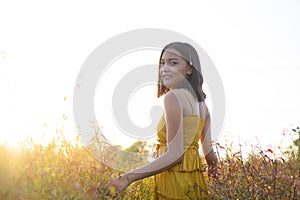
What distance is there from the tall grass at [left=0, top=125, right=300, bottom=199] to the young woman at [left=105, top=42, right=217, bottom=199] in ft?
0.64

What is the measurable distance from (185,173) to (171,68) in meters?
0.91

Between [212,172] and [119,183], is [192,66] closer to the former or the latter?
[212,172]

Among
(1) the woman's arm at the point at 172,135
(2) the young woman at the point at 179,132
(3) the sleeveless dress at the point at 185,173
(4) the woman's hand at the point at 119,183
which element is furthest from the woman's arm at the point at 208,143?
(4) the woman's hand at the point at 119,183

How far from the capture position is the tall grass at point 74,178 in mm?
1929

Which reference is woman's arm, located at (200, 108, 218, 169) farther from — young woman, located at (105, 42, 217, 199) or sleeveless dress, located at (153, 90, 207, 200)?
sleeveless dress, located at (153, 90, 207, 200)

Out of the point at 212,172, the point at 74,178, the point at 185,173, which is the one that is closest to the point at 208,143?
Result: the point at 212,172

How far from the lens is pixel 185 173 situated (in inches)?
134

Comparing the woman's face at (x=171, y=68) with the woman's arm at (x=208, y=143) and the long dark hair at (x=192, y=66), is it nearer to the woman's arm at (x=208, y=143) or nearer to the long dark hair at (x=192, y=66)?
the long dark hair at (x=192, y=66)

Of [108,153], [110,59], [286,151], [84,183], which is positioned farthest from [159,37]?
[84,183]

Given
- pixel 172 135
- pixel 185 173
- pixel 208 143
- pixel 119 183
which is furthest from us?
pixel 208 143

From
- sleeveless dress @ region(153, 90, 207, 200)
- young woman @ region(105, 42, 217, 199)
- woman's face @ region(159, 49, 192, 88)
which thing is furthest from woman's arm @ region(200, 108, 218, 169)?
woman's face @ region(159, 49, 192, 88)

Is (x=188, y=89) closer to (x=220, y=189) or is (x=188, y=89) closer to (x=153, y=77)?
(x=220, y=189)

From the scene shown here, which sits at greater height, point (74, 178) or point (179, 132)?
point (179, 132)

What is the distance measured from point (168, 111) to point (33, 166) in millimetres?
1248
